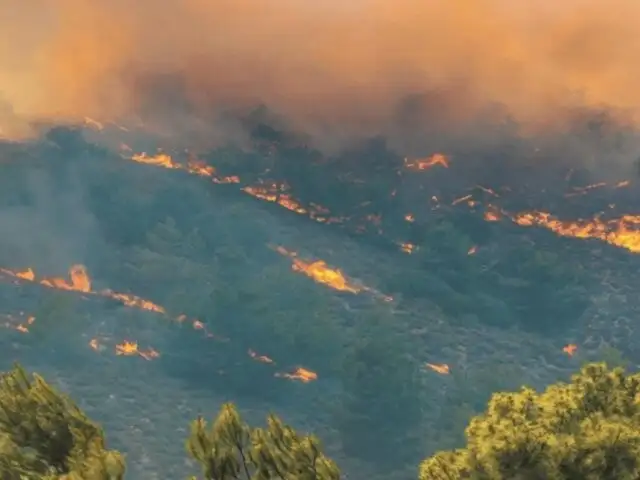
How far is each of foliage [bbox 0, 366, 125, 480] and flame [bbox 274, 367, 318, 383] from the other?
9.15 metres

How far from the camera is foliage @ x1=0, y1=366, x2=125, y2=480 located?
170 inches

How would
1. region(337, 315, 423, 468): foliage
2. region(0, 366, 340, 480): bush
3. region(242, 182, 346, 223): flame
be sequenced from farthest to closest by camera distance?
region(242, 182, 346, 223): flame
region(337, 315, 423, 468): foliage
region(0, 366, 340, 480): bush

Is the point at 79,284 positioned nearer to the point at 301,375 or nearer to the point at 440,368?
the point at 301,375

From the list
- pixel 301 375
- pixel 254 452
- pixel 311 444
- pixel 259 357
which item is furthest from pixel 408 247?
pixel 254 452

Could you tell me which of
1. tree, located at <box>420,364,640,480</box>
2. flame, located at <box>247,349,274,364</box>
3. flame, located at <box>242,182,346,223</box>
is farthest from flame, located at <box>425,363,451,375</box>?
tree, located at <box>420,364,640,480</box>

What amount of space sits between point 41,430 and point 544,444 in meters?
3.70

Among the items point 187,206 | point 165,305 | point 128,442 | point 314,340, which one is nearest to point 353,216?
point 314,340

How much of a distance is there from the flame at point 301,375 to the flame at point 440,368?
2.66 metres

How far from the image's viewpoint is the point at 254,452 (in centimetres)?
423

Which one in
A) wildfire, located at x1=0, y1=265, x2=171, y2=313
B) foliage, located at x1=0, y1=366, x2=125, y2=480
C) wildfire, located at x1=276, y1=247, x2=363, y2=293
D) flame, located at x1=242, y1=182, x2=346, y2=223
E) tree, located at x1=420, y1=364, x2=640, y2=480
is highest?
flame, located at x1=242, y1=182, x2=346, y2=223

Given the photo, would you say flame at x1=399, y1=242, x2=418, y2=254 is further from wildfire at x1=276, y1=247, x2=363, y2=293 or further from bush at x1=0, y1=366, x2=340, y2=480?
bush at x1=0, y1=366, x2=340, y2=480

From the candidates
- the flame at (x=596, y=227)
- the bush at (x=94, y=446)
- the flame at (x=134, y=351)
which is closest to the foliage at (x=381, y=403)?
the flame at (x=596, y=227)

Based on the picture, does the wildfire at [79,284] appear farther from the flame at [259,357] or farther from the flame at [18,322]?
the flame at [259,357]

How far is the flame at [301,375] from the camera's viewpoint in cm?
1359
